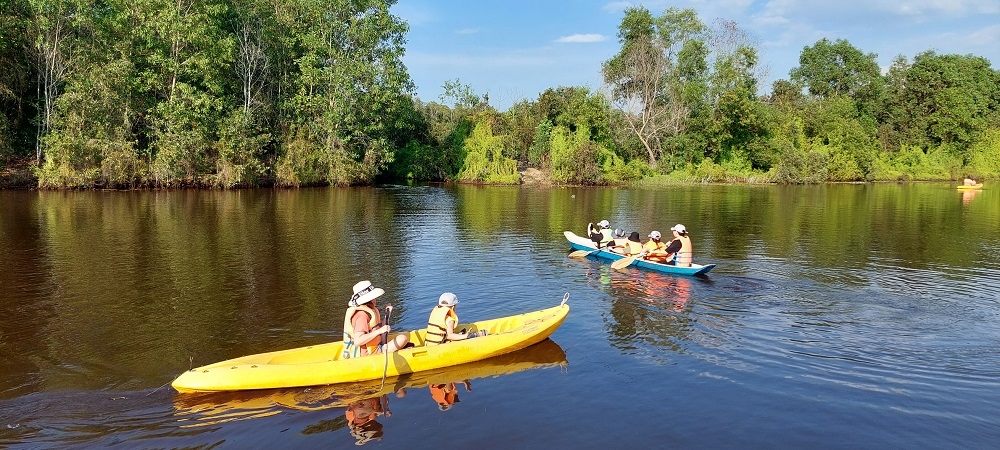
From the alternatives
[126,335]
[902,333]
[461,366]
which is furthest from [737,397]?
[126,335]

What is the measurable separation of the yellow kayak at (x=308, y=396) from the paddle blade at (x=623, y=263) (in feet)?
27.7

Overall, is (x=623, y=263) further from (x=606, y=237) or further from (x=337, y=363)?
(x=337, y=363)

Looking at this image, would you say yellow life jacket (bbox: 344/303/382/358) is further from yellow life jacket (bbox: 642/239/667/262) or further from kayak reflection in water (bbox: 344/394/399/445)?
yellow life jacket (bbox: 642/239/667/262)

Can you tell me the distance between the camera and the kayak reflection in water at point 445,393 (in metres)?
10.0

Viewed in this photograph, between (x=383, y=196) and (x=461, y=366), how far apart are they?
121ft

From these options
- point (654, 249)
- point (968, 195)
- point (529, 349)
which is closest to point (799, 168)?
point (968, 195)

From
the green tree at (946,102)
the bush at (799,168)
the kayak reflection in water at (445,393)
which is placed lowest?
the kayak reflection in water at (445,393)

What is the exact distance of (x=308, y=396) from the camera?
10109 millimetres

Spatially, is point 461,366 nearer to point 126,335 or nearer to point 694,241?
point 126,335

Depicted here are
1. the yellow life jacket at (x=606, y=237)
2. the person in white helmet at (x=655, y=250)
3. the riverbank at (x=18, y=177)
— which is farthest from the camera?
the riverbank at (x=18, y=177)

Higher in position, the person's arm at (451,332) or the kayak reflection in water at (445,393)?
the person's arm at (451,332)

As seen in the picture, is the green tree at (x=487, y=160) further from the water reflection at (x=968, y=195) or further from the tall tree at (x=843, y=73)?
the tall tree at (x=843, y=73)

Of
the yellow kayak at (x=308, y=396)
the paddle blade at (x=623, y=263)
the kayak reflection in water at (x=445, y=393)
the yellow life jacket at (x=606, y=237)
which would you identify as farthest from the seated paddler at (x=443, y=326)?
the yellow life jacket at (x=606, y=237)

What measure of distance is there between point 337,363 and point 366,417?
1.27m
